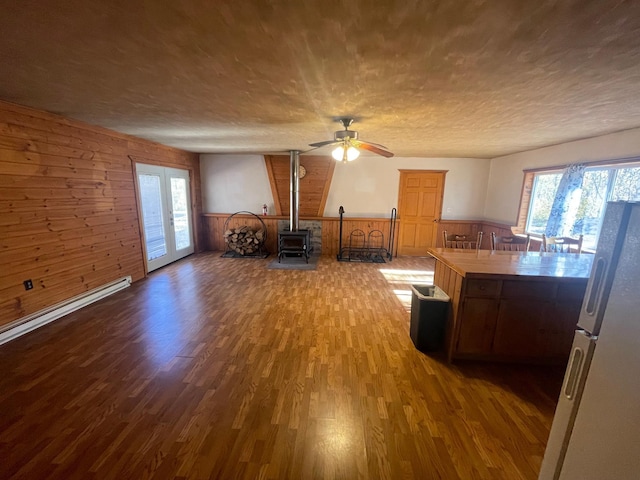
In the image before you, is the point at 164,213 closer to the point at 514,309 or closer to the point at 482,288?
the point at 482,288

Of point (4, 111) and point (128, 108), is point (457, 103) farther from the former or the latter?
point (4, 111)

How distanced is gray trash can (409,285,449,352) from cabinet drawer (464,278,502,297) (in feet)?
0.93

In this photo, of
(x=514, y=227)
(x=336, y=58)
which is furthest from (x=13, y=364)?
(x=514, y=227)

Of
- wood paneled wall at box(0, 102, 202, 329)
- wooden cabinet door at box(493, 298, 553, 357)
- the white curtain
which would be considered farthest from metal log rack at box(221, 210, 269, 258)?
the white curtain

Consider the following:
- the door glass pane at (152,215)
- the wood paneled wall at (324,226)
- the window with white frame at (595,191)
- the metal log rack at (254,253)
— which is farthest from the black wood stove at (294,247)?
the window with white frame at (595,191)

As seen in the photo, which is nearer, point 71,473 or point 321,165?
point 71,473

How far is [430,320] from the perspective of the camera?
Result: 259 cm

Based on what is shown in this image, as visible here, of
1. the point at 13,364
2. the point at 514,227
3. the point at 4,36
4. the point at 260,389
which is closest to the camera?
the point at 4,36

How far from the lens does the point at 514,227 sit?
16.8 feet

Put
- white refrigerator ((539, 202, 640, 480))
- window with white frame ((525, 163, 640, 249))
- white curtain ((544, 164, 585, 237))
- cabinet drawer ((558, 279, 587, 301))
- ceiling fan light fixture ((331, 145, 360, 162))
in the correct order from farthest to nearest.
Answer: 1. white curtain ((544, 164, 585, 237))
2. window with white frame ((525, 163, 640, 249))
3. ceiling fan light fixture ((331, 145, 360, 162))
4. cabinet drawer ((558, 279, 587, 301))
5. white refrigerator ((539, 202, 640, 480))

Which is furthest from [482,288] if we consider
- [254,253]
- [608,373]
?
[254,253]

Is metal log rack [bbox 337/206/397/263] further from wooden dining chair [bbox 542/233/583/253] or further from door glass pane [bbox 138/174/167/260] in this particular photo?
door glass pane [bbox 138/174/167/260]

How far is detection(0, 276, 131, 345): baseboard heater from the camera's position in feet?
8.86

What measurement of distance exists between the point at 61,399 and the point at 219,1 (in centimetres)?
274
